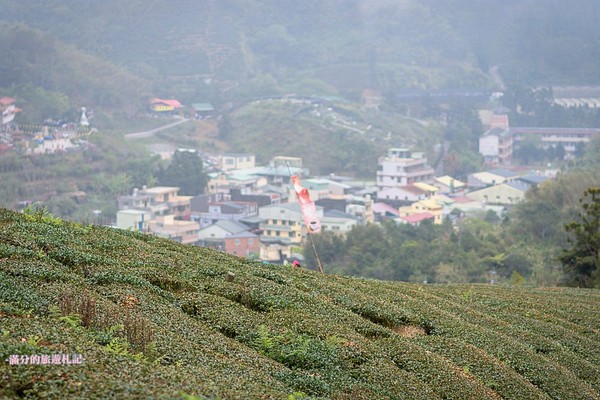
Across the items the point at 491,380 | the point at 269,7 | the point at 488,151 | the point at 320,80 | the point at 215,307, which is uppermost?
the point at 269,7

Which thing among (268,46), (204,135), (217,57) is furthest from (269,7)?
(204,135)

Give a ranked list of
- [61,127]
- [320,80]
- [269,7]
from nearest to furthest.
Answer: [61,127] → [320,80] → [269,7]

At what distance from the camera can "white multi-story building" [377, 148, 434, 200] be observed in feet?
197

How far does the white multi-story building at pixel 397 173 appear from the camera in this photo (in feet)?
197

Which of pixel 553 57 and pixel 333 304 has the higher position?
pixel 553 57

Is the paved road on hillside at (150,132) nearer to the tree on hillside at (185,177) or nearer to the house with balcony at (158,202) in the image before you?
the tree on hillside at (185,177)

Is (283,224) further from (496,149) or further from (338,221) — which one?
(496,149)

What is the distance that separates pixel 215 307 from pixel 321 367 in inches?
46.9

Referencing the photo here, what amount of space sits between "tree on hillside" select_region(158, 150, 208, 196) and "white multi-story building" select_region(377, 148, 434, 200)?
36.1 feet

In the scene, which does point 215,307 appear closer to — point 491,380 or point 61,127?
point 491,380

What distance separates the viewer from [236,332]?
760cm

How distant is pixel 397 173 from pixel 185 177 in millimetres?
13665

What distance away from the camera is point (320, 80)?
100 metres

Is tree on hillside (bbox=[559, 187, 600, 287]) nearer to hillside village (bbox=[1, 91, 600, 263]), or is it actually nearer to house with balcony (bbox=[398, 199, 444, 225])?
hillside village (bbox=[1, 91, 600, 263])
